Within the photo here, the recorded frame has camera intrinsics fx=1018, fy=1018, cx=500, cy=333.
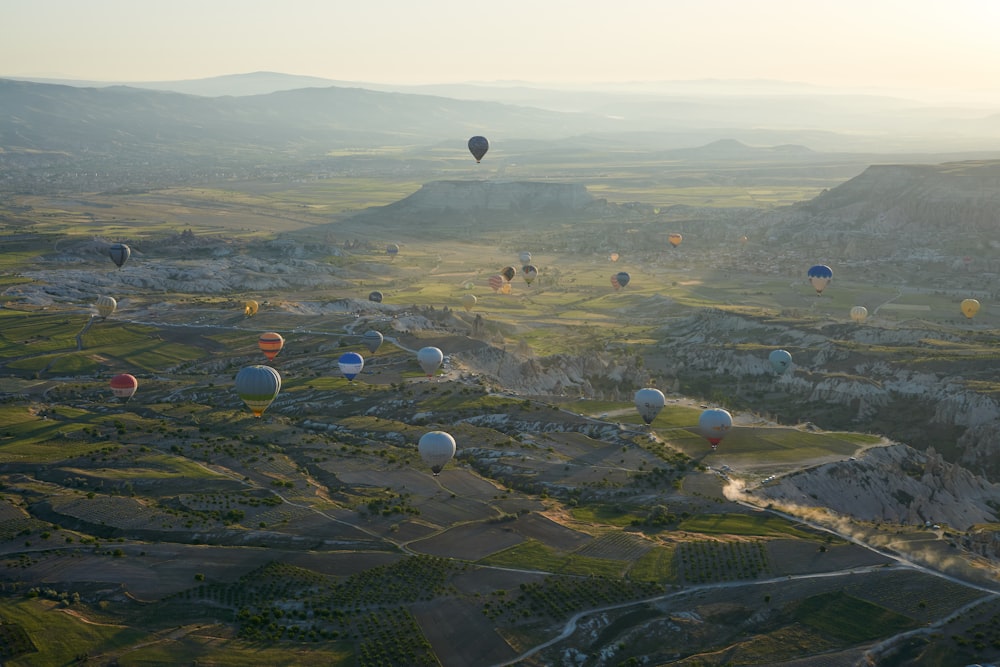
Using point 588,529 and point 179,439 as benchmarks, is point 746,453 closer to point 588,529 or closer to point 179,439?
point 588,529

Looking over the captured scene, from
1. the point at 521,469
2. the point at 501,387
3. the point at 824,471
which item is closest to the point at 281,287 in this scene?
the point at 501,387

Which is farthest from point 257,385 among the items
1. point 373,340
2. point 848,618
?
point 848,618

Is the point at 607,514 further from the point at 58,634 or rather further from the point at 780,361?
the point at 780,361

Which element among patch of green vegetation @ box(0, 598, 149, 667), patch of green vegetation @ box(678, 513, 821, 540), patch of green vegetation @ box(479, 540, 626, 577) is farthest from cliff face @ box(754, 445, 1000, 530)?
patch of green vegetation @ box(0, 598, 149, 667)

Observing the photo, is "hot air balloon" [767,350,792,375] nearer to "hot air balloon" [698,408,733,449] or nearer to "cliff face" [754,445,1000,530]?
"cliff face" [754,445,1000,530]

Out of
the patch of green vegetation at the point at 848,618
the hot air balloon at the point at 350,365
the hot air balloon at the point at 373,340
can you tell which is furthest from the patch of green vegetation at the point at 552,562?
the hot air balloon at the point at 373,340

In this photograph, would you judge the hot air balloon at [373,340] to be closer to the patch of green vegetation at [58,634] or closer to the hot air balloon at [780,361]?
the hot air balloon at [780,361]

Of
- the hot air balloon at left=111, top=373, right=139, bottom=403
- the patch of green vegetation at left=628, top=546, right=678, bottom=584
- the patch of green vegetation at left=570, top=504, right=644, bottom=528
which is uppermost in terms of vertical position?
the patch of green vegetation at left=628, top=546, right=678, bottom=584
